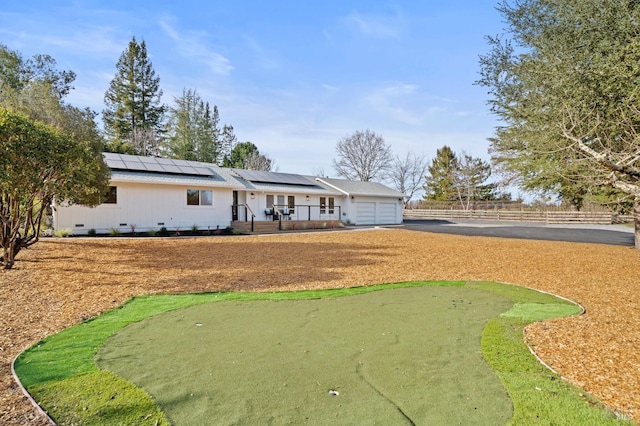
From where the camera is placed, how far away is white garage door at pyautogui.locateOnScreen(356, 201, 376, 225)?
88.6 ft

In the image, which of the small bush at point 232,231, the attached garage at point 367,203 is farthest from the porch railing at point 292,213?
the small bush at point 232,231

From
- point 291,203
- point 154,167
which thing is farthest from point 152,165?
point 291,203

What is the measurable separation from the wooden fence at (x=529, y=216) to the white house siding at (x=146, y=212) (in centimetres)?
2637

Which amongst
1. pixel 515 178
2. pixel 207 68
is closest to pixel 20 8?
pixel 207 68

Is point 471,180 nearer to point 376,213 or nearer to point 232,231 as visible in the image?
point 376,213

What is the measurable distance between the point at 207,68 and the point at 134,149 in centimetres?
1901

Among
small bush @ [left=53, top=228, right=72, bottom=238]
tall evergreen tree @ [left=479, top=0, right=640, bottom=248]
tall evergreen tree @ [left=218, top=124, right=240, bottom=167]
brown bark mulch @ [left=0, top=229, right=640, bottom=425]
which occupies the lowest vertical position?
brown bark mulch @ [left=0, top=229, right=640, bottom=425]

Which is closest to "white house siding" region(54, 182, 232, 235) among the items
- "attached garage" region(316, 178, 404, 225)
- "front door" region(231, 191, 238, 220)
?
"front door" region(231, 191, 238, 220)

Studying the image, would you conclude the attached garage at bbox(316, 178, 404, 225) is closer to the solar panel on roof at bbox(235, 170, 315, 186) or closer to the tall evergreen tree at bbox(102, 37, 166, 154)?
the solar panel on roof at bbox(235, 170, 315, 186)

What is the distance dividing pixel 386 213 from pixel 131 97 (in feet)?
87.2

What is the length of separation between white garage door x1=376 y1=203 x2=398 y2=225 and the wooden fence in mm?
11982

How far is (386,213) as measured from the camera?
28641 millimetres

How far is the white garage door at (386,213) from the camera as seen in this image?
92.6ft

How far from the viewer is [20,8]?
29.8 ft
